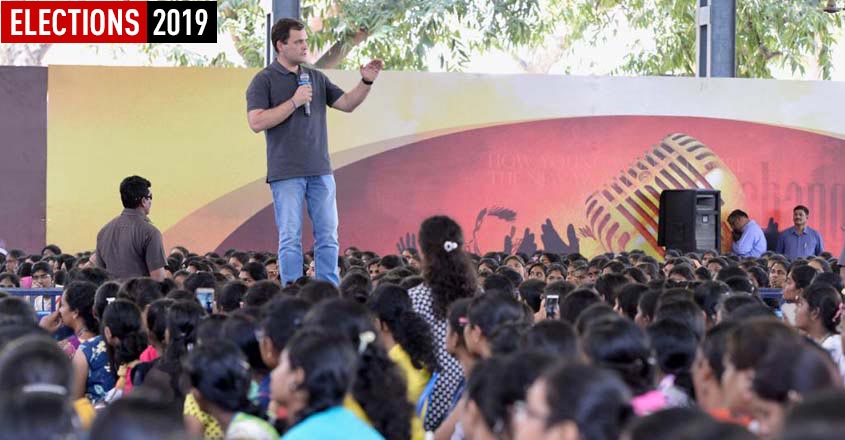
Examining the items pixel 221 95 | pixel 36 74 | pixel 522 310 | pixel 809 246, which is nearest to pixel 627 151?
pixel 809 246

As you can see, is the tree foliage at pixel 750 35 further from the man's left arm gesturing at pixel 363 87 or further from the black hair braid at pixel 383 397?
the black hair braid at pixel 383 397

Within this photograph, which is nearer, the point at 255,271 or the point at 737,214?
the point at 255,271

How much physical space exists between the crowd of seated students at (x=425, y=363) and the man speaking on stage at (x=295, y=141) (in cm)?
86

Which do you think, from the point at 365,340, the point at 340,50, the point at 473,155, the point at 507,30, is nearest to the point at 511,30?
the point at 507,30

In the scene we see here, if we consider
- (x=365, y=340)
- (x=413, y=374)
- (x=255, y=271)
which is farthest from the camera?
(x=255, y=271)

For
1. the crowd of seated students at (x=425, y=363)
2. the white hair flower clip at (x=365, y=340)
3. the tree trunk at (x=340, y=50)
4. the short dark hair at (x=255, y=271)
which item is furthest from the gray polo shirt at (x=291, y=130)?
the tree trunk at (x=340, y=50)

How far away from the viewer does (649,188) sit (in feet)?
52.2

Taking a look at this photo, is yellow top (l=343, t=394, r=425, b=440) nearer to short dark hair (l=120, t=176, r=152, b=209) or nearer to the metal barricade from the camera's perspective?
the metal barricade

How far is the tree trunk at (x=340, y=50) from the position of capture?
18766 millimetres

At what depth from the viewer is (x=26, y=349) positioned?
3609 millimetres

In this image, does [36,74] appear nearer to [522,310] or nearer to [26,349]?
[522,310]

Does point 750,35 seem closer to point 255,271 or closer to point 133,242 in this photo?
point 255,271

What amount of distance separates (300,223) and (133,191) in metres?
1.40

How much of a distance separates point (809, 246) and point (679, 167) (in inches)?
68.1
